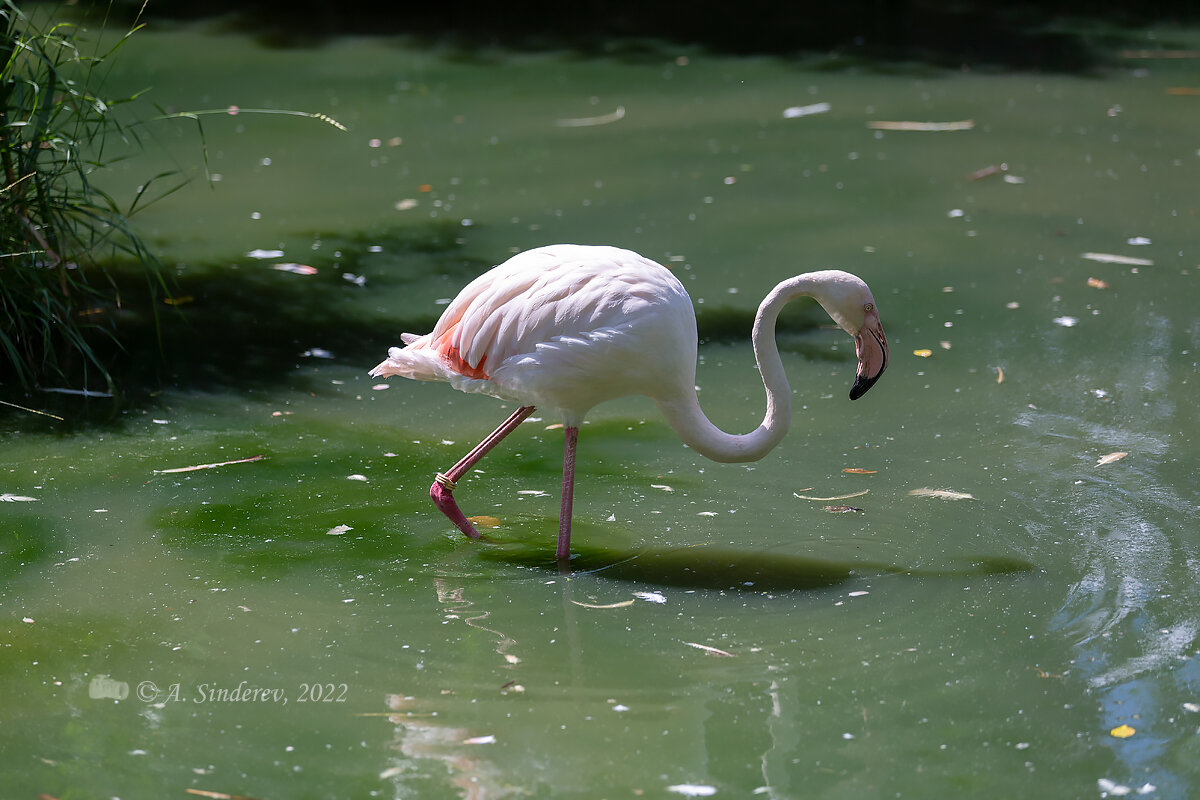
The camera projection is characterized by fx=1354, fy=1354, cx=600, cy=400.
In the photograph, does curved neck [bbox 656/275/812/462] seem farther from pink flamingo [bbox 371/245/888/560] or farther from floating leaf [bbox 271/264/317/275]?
floating leaf [bbox 271/264/317/275]

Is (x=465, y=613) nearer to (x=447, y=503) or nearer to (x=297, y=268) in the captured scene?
(x=447, y=503)

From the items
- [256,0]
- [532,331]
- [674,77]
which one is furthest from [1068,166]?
[256,0]

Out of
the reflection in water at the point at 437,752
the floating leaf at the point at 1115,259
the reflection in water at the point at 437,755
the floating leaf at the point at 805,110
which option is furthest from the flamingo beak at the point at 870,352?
the floating leaf at the point at 805,110

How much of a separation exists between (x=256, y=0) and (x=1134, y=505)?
10.6 m

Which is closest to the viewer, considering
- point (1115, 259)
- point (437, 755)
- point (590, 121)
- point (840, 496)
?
point (437, 755)

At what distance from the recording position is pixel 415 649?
12.1ft

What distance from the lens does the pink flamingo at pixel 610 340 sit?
13.3 ft

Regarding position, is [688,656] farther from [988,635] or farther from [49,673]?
[49,673]

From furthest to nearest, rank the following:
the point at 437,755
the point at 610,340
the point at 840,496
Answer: the point at 840,496, the point at 610,340, the point at 437,755

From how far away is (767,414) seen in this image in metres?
4.14

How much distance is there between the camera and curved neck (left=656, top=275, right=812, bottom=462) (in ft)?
13.6

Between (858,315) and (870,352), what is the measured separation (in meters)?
0.13

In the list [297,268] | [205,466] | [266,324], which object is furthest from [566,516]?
[297,268]

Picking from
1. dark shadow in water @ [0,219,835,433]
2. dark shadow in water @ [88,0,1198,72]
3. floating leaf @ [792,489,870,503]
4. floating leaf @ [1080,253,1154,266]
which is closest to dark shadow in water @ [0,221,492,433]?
dark shadow in water @ [0,219,835,433]
